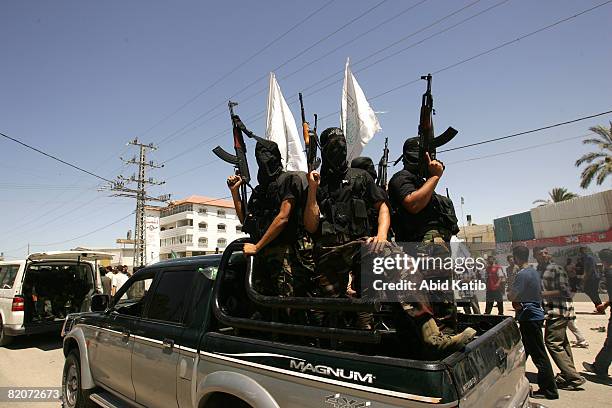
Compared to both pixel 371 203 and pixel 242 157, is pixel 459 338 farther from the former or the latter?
pixel 242 157

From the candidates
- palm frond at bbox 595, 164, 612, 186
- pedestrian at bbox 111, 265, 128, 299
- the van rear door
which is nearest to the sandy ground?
the van rear door

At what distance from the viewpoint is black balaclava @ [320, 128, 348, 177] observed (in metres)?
2.79

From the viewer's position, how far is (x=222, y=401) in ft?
8.11

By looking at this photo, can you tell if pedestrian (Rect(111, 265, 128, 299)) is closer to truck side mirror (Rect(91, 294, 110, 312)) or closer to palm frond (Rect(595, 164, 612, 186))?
truck side mirror (Rect(91, 294, 110, 312))

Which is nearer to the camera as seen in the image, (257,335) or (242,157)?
(257,335)

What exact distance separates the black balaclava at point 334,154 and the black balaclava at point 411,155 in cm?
56

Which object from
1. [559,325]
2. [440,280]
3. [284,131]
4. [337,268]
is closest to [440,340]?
[440,280]

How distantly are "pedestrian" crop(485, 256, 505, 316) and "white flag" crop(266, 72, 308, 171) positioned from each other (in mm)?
5136

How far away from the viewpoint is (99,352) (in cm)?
390

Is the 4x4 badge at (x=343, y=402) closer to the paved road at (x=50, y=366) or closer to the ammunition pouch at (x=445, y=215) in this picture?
the ammunition pouch at (x=445, y=215)

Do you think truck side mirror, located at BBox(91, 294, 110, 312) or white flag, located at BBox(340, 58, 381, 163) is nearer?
A: truck side mirror, located at BBox(91, 294, 110, 312)

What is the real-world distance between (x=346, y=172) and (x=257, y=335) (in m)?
1.30

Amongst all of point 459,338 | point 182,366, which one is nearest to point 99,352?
point 182,366

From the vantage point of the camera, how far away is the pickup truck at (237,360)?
174cm
